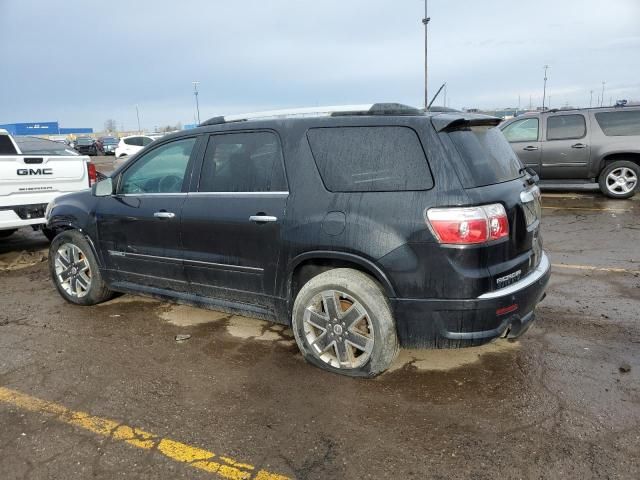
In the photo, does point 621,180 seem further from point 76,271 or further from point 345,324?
point 76,271

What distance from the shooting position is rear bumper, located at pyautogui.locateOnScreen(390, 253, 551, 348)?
2.88 m

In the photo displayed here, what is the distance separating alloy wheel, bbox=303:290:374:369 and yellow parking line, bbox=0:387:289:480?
102cm

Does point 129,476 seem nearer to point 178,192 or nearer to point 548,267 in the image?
point 178,192

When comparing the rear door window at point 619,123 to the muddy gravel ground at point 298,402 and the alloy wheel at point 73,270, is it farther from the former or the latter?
the alloy wheel at point 73,270

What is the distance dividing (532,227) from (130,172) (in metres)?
A: 3.40

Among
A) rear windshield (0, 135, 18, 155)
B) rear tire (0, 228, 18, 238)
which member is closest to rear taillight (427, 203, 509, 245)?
rear windshield (0, 135, 18, 155)

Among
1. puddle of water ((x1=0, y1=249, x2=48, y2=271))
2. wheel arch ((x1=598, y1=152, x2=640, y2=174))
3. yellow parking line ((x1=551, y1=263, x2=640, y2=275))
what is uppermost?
wheel arch ((x1=598, y1=152, x2=640, y2=174))

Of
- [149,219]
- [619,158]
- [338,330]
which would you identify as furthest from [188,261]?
[619,158]

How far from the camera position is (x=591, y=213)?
354 inches

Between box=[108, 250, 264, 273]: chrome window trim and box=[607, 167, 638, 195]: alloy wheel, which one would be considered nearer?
box=[108, 250, 264, 273]: chrome window trim

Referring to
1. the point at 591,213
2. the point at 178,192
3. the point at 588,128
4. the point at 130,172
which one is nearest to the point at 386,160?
the point at 178,192

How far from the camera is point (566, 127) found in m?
10.5

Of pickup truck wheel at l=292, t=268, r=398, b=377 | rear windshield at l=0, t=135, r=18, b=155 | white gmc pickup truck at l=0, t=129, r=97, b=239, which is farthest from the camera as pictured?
rear windshield at l=0, t=135, r=18, b=155

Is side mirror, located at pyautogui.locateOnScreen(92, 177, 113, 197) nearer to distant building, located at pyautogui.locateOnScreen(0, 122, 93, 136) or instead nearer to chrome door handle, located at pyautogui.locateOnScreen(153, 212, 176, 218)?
chrome door handle, located at pyautogui.locateOnScreen(153, 212, 176, 218)
